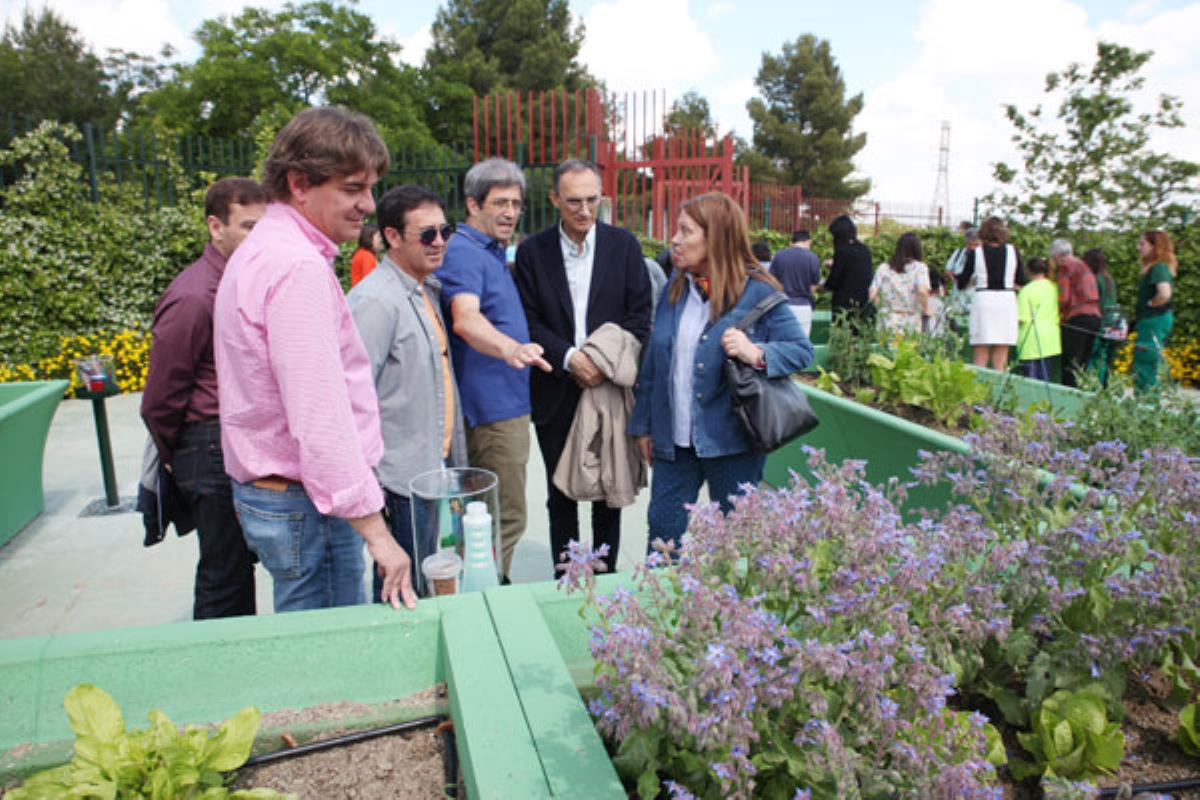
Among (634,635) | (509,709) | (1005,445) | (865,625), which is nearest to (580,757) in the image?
(509,709)

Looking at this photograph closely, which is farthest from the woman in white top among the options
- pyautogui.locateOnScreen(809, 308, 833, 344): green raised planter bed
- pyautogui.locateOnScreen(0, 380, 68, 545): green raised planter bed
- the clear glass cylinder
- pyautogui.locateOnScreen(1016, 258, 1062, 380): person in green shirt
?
pyautogui.locateOnScreen(0, 380, 68, 545): green raised planter bed

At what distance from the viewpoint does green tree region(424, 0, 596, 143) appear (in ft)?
115

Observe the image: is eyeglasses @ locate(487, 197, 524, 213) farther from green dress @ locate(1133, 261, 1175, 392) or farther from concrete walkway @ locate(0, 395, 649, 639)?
green dress @ locate(1133, 261, 1175, 392)

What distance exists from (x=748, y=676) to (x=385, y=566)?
97 centimetres

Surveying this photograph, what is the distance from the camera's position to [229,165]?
10.2 meters

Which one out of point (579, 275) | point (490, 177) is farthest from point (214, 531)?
point (579, 275)

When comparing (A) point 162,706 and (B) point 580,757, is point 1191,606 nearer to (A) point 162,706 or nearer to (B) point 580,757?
(B) point 580,757

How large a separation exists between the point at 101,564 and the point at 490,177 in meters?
3.30

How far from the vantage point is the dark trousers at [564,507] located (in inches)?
137

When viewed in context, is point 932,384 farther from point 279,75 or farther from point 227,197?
point 279,75

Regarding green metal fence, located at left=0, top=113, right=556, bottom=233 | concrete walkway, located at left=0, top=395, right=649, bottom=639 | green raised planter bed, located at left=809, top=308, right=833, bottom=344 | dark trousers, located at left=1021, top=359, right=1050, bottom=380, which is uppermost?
green metal fence, located at left=0, top=113, right=556, bottom=233

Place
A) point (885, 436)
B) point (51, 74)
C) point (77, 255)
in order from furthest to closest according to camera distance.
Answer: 1. point (51, 74)
2. point (77, 255)
3. point (885, 436)

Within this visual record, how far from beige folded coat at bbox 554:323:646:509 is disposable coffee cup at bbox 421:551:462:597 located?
124 cm

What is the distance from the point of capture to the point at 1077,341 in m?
8.02
